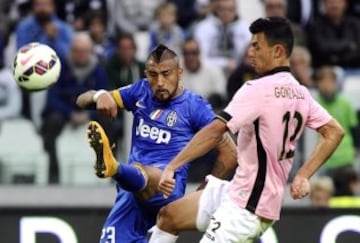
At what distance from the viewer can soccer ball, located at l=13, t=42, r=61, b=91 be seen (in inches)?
372

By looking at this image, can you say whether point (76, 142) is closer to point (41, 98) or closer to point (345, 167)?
point (41, 98)

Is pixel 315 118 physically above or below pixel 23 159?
above

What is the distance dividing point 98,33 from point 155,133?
527 centimetres

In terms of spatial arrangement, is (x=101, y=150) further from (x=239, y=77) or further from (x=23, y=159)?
(x=239, y=77)

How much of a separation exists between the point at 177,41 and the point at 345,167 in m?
2.40

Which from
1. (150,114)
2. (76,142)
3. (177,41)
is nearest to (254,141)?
(150,114)

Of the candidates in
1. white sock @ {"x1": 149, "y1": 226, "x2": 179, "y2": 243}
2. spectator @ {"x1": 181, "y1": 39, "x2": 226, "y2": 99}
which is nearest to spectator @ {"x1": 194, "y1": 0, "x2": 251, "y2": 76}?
spectator @ {"x1": 181, "y1": 39, "x2": 226, "y2": 99}

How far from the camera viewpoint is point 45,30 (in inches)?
547

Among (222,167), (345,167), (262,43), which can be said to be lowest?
(345,167)

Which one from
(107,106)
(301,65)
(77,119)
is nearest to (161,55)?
(107,106)

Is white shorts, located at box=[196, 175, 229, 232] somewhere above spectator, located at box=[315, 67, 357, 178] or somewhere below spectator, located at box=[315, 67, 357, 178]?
above

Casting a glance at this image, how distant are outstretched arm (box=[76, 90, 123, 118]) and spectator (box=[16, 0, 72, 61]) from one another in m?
4.73

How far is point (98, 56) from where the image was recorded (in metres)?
14.2

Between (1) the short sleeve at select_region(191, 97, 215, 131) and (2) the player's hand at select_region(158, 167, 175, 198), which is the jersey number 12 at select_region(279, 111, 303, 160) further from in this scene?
(1) the short sleeve at select_region(191, 97, 215, 131)
